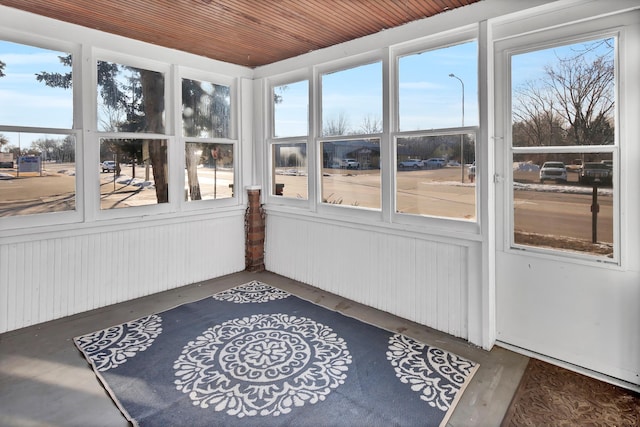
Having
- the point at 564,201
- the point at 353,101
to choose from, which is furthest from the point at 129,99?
the point at 564,201

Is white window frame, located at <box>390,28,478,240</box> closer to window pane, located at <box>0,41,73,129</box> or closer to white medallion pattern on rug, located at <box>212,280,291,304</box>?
white medallion pattern on rug, located at <box>212,280,291,304</box>

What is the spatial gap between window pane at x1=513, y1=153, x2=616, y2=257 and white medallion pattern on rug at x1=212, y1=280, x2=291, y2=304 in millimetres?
2524

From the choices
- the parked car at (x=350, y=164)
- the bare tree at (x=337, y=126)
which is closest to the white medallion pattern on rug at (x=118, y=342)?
the parked car at (x=350, y=164)

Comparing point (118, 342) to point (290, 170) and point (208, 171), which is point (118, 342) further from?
point (290, 170)

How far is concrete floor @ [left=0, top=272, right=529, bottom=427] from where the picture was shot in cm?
219

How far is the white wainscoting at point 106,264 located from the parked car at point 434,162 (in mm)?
2684

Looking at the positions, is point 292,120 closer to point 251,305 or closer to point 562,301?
point 251,305

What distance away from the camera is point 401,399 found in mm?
2342

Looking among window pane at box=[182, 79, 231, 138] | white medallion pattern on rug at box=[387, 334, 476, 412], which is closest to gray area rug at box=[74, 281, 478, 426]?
white medallion pattern on rug at box=[387, 334, 476, 412]

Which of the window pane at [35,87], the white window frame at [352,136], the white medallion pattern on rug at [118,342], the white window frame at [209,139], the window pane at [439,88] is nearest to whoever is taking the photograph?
the white medallion pattern on rug at [118,342]

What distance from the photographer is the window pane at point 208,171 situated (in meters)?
4.51

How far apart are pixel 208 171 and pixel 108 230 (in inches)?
54.2

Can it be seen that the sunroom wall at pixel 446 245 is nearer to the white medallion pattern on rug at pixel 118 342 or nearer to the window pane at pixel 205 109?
the window pane at pixel 205 109

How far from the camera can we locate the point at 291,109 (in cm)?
470
